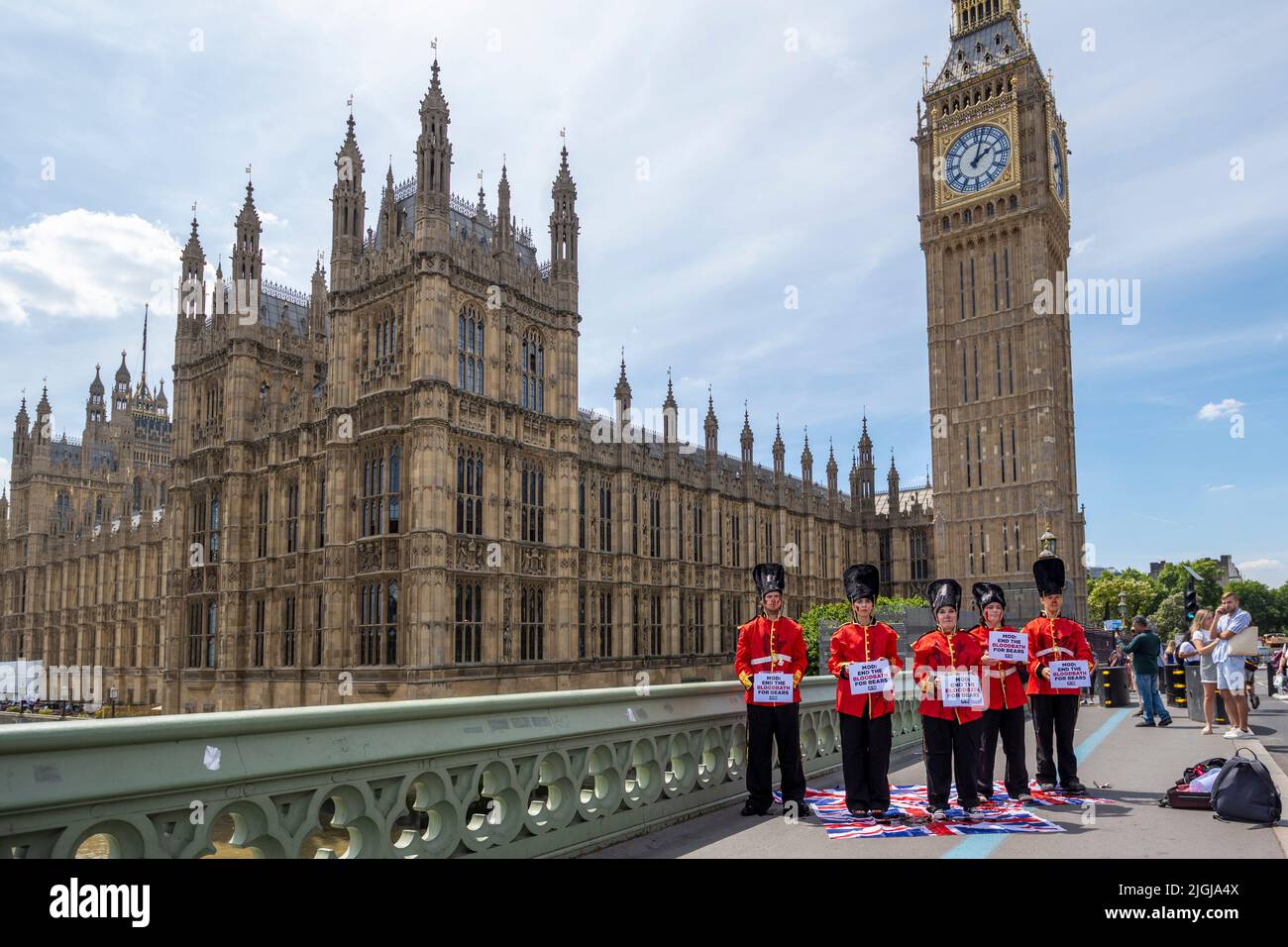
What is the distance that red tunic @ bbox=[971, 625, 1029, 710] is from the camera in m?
9.05

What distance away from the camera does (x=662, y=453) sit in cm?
4175

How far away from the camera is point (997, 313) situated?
5462 centimetres

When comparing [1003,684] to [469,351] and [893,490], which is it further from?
[893,490]

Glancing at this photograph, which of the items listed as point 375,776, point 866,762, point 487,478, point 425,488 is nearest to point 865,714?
point 866,762

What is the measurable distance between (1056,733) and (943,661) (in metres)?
2.17

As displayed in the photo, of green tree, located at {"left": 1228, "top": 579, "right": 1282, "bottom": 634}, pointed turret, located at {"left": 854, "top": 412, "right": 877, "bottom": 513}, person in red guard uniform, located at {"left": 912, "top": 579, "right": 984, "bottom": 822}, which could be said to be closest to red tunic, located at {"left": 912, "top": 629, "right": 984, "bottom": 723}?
person in red guard uniform, located at {"left": 912, "top": 579, "right": 984, "bottom": 822}

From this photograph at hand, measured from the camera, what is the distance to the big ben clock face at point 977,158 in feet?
180

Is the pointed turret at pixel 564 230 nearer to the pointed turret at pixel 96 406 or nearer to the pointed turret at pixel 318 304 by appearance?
the pointed turret at pixel 318 304

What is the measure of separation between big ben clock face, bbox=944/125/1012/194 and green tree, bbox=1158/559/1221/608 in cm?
5856

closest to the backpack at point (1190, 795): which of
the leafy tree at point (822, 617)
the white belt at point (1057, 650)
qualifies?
the white belt at point (1057, 650)
